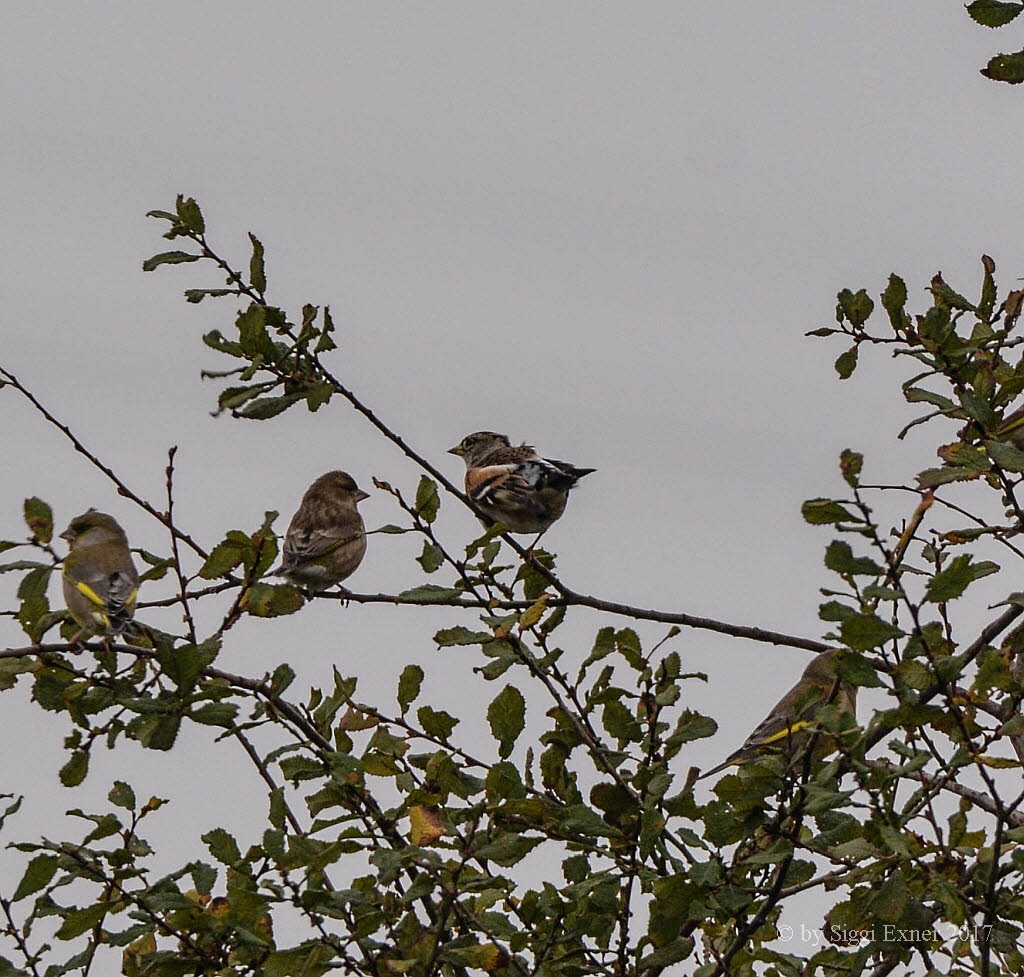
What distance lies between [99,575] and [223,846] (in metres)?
1.96

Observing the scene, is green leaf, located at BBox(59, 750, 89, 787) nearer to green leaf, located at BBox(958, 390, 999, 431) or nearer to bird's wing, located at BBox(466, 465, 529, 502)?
green leaf, located at BBox(958, 390, 999, 431)

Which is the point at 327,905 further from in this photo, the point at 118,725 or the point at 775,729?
the point at 775,729

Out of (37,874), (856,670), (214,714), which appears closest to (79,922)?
(37,874)

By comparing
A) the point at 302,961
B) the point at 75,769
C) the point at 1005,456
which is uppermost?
the point at 1005,456

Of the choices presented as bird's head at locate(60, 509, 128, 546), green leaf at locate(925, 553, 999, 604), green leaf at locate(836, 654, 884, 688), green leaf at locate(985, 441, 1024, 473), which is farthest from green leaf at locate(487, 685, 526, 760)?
bird's head at locate(60, 509, 128, 546)

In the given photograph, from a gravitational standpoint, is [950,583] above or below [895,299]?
below

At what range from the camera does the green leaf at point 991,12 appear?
12.1 ft

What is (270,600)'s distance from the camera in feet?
13.2

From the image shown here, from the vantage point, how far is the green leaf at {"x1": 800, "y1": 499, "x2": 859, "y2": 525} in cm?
300

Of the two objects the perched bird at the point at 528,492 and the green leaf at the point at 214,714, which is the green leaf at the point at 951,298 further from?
the perched bird at the point at 528,492

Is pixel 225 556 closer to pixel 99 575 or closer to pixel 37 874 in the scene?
pixel 37 874

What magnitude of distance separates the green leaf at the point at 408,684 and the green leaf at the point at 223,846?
629 mm

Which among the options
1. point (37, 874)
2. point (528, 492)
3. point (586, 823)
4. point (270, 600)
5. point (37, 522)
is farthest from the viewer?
point (528, 492)

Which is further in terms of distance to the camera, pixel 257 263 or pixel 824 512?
pixel 257 263
